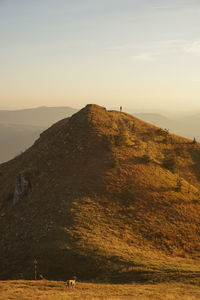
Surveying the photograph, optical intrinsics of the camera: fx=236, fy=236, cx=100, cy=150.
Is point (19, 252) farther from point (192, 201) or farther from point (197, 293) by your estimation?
point (192, 201)

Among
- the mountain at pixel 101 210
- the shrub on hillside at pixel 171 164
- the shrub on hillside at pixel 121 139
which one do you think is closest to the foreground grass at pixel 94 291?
the mountain at pixel 101 210

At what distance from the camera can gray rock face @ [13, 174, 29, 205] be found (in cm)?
3995

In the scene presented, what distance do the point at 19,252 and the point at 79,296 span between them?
11571mm

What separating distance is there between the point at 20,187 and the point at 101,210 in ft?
52.9

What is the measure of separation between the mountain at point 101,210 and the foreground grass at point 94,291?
1.50 m

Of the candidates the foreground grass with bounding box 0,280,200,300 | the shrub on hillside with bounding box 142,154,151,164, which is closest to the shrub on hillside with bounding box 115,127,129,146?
the shrub on hillside with bounding box 142,154,151,164

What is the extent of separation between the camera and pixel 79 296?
20125 millimetres

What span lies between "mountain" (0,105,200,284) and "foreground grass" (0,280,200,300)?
1504mm

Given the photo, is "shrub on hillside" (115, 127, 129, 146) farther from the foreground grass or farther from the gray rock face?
the foreground grass

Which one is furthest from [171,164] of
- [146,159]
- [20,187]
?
[20,187]

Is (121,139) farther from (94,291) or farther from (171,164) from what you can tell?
(94,291)

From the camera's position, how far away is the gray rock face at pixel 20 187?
3995 centimetres

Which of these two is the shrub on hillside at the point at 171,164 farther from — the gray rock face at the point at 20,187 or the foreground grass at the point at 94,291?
the foreground grass at the point at 94,291

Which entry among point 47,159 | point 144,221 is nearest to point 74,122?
point 47,159
